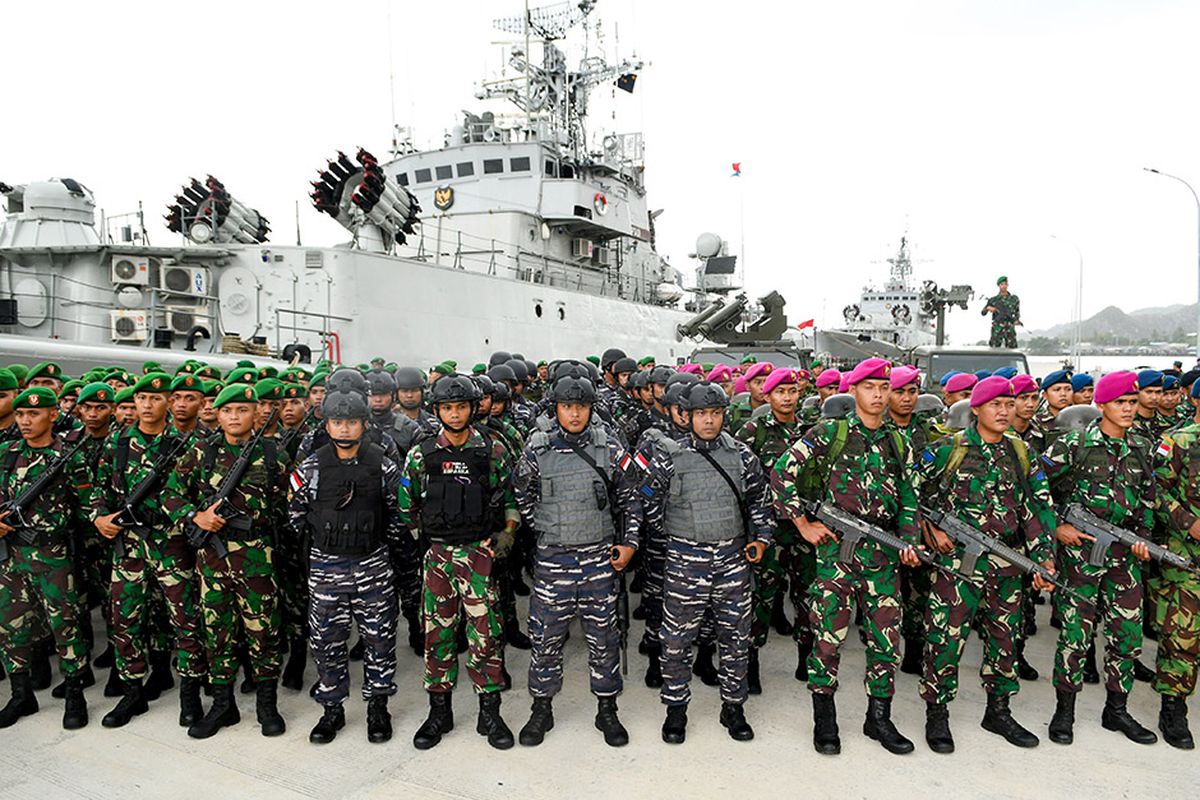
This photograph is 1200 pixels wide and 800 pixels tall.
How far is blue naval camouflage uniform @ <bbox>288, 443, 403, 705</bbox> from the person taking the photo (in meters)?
3.71

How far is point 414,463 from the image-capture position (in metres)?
3.78

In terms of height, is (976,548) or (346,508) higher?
(346,508)

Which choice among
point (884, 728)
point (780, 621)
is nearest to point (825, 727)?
point (884, 728)

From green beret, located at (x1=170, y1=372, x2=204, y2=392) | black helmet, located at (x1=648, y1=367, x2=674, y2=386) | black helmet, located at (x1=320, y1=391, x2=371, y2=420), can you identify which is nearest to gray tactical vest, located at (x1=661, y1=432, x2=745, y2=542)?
black helmet, located at (x1=320, y1=391, x2=371, y2=420)

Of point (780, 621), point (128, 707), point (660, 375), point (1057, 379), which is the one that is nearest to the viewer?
point (128, 707)

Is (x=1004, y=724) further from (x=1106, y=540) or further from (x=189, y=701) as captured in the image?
(x=189, y=701)

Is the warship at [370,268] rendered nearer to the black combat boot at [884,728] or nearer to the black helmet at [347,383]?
the black helmet at [347,383]

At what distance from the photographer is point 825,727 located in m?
3.67

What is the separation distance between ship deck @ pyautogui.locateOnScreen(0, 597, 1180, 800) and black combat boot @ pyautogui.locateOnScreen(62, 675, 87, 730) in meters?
0.08

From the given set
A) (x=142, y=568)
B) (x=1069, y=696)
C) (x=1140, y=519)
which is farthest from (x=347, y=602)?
(x=1140, y=519)

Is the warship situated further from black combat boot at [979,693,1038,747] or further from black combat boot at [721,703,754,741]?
black combat boot at [979,693,1038,747]

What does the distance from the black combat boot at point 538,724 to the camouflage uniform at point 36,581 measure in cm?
240

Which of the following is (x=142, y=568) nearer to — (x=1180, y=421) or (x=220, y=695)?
(x=220, y=695)

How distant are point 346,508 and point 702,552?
5.79ft
